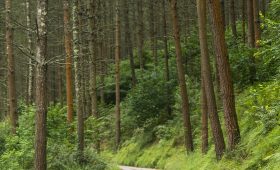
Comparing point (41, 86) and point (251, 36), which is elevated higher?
point (251, 36)

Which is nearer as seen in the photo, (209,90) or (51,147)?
(209,90)

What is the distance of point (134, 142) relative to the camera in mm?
24781

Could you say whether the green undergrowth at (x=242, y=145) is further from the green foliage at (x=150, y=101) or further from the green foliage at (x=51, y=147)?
the green foliage at (x=51, y=147)

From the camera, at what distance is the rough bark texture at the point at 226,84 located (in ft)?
38.2

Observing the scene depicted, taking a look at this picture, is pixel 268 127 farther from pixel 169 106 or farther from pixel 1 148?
pixel 169 106

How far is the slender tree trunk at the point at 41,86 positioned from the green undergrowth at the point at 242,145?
464cm

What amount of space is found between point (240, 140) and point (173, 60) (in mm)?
17497

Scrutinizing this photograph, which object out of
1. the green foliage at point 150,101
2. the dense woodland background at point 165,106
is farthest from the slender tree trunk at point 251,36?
the green foliage at point 150,101

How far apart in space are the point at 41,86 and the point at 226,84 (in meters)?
4.87

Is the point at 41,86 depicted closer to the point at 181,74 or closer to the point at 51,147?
the point at 51,147

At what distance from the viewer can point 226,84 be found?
11.7m

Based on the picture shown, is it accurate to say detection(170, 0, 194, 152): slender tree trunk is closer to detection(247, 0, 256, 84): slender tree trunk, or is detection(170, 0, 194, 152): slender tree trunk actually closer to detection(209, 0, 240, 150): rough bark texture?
detection(247, 0, 256, 84): slender tree trunk

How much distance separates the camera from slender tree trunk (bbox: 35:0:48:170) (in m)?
10.7

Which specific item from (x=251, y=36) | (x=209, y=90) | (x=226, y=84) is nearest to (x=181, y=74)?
(x=209, y=90)
